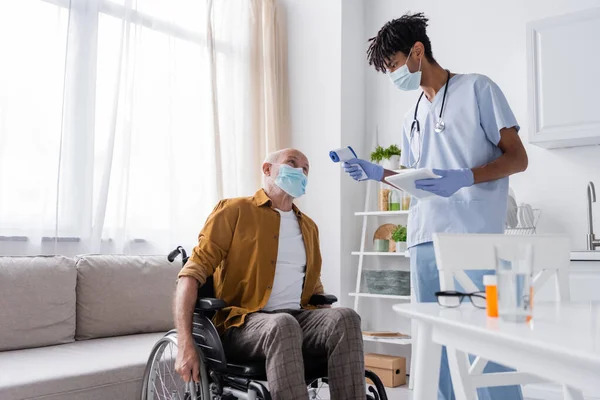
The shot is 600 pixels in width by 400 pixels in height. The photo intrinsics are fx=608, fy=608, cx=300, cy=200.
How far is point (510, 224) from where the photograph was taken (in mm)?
3123

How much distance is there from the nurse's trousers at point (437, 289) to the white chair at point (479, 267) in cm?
20

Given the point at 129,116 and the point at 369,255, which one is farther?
the point at 369,255

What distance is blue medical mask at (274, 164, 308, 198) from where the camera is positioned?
216 centimetres

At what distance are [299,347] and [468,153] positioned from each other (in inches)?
30.0

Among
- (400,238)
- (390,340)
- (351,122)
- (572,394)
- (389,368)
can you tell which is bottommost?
(389,368)

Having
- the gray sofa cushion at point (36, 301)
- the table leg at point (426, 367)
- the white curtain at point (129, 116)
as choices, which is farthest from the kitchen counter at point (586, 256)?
the gray sofa cushion at point (36, 301)

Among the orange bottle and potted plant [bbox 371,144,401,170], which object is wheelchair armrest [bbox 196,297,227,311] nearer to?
the orange bottle

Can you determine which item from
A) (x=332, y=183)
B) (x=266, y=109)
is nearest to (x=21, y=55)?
(x=266, y=109)

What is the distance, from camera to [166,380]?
93.4 inches

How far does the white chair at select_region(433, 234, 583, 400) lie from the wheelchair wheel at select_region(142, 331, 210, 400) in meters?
0.74

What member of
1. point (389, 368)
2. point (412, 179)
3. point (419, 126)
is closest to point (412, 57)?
point (419, 126)

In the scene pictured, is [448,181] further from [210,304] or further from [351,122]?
[351,122]

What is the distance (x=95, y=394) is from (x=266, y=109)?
2.30 meters

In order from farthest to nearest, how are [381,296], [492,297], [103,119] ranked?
[381,296]
[103,119]
[492,297]
